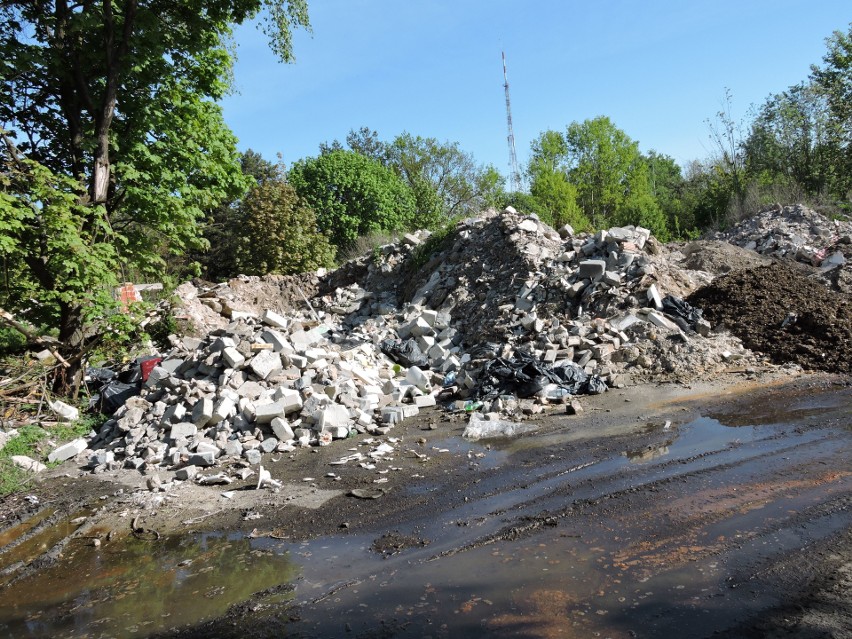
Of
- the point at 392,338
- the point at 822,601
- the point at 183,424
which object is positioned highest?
the point at 392,338

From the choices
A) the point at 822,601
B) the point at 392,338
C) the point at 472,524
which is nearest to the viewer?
the point at 822,601

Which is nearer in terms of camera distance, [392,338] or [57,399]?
[57,399]

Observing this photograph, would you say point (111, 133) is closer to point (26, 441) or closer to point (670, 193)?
point (26, 441)

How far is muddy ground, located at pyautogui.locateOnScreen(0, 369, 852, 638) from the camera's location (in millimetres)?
3730

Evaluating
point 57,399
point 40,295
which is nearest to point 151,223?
point 40,295

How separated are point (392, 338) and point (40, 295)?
5.97 m

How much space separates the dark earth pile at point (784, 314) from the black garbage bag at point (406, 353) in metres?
5.31

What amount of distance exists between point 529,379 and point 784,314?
5.11 metres

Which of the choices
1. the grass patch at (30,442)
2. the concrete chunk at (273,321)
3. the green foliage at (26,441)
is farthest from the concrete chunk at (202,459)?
the concrete chunk at (273,321)

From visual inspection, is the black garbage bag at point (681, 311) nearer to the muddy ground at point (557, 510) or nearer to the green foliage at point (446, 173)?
the muddy ground at point (557, 510)

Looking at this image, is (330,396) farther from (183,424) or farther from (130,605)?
(130,605)

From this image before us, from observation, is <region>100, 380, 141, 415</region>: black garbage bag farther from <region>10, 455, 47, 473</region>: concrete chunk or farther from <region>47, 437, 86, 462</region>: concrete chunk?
<region>10, 455, 47, 473</region>: concrete chunk

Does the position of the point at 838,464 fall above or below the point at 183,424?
below

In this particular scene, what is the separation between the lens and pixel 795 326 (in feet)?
34.7
